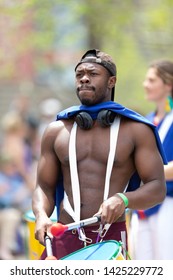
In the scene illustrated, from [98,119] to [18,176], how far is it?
619 cm

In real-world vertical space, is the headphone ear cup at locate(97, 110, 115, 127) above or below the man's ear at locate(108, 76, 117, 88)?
below

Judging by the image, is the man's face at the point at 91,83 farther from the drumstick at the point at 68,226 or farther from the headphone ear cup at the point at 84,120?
the drumstick at the point at 68,226

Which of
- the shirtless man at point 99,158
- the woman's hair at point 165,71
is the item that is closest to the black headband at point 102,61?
the shirtless man at point 99,158

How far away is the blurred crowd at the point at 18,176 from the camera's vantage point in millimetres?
10455

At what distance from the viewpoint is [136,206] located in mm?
5418

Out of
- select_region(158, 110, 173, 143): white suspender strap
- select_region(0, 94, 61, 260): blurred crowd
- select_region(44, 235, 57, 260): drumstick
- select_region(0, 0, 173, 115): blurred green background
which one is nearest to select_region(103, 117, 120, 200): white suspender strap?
select_region(44, 235, 57, 260): drumstick

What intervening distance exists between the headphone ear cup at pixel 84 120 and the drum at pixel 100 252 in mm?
774

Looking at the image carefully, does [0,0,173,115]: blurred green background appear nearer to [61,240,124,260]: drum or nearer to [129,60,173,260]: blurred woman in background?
[129,60,173,260]: blurred woman in background

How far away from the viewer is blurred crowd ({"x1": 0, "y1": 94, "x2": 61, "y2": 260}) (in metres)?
10.5

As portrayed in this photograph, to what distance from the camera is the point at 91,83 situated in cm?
554

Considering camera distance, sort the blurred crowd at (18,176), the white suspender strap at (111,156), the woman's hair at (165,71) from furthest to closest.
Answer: the blurred crowd at (18,176) → the woman's hair at (165,71) → the white suspender strap at (111,156)

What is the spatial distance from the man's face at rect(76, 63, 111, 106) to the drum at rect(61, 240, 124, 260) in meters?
0.94

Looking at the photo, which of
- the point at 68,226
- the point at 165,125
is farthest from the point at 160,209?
the point at 68,226

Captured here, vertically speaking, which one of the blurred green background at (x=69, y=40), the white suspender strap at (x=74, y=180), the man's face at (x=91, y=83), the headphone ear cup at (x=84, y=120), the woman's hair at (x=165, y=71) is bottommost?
the white suspender strap at (x=74, y=180)
